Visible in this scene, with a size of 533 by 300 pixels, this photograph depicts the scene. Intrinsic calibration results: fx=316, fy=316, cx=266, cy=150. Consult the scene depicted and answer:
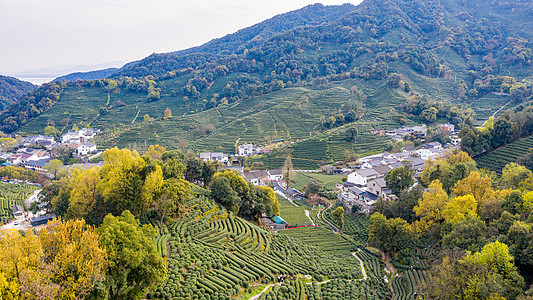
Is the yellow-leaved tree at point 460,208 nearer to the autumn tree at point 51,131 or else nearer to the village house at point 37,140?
the village house at point 37,140

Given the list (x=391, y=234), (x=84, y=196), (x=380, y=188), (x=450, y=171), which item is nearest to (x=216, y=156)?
(x=380, y=188)

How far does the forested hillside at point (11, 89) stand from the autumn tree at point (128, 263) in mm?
182148

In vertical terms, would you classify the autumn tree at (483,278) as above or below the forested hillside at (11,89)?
below

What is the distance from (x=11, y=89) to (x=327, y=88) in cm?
16934

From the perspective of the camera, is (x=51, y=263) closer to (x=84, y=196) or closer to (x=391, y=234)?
(x=84, y=196)

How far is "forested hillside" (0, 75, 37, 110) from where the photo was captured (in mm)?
158375

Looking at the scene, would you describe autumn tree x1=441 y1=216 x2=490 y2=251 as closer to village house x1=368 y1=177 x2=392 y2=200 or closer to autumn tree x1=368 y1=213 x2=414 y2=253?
autumn tree x1=368 y1=213 x2=414 y2=253

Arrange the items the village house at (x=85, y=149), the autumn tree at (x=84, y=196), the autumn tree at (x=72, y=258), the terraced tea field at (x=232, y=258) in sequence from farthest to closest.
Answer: the village house at (x=85, y=149) < the autumn tree at (x=84, y=196) < the terraced tea field at (x=232, y=258) < the autumn tree at (x=72, y=258)

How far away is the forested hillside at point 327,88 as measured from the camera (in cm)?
8781

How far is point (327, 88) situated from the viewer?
11106 centimetres

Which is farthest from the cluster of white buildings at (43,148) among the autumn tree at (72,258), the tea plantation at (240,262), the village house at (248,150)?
the autumn tree at (72,258)

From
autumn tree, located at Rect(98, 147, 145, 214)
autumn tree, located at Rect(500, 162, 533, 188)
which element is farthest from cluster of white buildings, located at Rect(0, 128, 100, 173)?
autumn tree, located at Rect(500, 162, 533, 188)

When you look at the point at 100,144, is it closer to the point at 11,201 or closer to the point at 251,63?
the point at 11,201

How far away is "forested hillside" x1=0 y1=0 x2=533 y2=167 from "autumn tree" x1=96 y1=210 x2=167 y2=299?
185 ft
